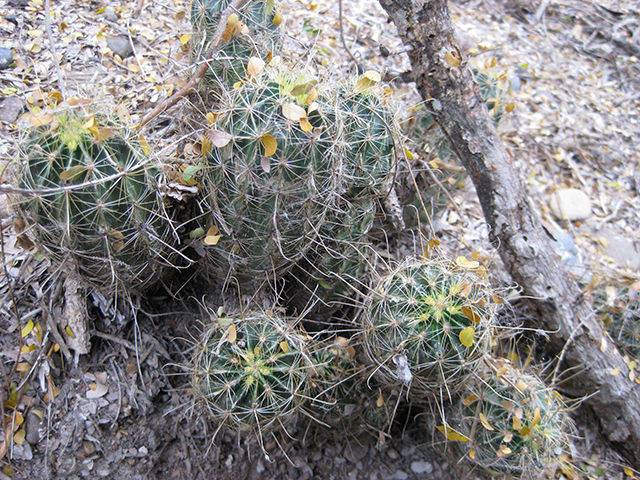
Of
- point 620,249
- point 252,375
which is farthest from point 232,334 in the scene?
point 620,249

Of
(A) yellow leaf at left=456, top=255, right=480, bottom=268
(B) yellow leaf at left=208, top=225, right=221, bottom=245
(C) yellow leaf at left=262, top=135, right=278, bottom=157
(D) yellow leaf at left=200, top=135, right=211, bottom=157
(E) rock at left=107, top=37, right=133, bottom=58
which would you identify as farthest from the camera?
(E) rock at left=107, top=37, right=133, bottom=58

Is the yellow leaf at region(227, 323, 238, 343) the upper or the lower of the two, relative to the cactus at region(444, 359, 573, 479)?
upper

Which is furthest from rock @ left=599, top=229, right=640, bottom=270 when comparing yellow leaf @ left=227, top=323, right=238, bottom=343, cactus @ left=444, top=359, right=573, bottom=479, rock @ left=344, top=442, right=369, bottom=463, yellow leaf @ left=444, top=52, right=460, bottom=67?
yellow leaf @ left=227, top=323, right=238, bottom=343

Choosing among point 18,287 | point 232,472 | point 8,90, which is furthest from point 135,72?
point 232,472

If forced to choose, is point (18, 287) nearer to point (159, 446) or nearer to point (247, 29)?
point (159, 446)

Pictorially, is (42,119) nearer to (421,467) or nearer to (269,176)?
(269,176)

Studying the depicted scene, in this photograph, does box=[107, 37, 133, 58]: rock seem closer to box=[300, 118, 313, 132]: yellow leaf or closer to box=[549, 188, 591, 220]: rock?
box=[300, 118, 313, 132]: yellow leaf

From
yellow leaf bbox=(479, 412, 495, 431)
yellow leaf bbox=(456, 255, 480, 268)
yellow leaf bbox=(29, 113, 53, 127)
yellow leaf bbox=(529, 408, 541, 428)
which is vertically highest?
yellow leaf bbox=(29, 113, 53, 127)

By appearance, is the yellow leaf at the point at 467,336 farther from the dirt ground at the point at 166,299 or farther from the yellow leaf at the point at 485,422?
the dirt ground at the point at 166,299
